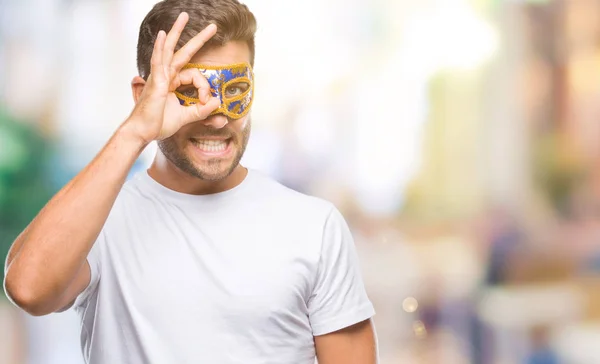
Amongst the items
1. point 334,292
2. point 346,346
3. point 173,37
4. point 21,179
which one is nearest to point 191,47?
point 173,37

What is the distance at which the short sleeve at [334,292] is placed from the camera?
4.87ft

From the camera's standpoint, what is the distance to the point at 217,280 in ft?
4.76

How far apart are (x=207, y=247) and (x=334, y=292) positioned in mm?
259

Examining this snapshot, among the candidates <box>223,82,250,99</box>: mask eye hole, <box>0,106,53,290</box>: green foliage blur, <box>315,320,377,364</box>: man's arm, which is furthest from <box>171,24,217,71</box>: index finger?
<box>0,106,53,290</box>: green foliage blur

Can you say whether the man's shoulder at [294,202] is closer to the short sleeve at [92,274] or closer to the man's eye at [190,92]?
the man's eye at [190,92]

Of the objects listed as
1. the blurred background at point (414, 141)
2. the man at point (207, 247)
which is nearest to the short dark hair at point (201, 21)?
the man at point (207, 247)

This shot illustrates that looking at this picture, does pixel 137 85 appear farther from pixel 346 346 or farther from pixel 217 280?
pixel 346 346

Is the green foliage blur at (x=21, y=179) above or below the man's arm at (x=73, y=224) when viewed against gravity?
below

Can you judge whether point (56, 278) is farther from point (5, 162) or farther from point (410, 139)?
point (410, 139)

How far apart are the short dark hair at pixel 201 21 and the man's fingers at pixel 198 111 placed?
14cm


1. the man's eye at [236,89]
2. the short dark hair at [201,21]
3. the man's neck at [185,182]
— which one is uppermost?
the short dark hair at [201,21]

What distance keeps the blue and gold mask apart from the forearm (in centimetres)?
25

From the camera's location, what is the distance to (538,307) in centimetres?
305

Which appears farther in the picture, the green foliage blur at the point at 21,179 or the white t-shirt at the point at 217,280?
the green foliage blur at the point at 21,179
